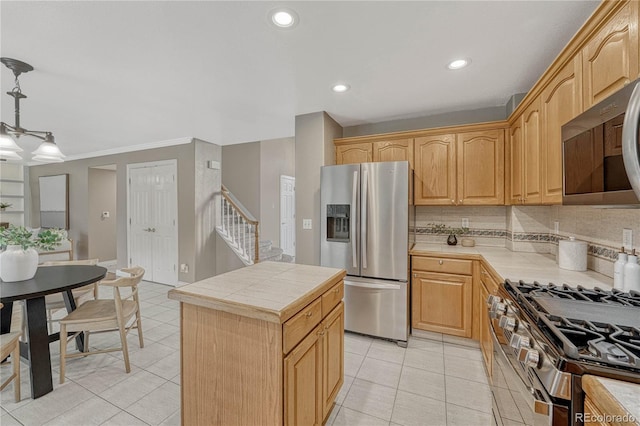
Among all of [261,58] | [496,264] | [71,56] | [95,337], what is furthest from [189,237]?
[496,264]

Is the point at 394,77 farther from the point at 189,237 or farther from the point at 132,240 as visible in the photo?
the point at 132,240

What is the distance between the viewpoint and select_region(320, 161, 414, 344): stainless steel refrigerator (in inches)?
103

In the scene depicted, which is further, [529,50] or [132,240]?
[132,240]

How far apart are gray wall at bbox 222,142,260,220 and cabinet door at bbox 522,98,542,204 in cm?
468

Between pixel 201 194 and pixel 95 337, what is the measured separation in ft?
7.69

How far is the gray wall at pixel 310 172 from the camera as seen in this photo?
310cm

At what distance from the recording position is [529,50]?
6.25 ft

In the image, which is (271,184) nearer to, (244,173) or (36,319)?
(244,173)

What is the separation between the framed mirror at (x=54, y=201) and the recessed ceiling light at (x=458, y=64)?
7.67 m

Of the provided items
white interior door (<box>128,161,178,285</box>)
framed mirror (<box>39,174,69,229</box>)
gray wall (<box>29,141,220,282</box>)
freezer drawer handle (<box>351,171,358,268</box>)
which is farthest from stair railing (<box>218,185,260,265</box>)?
framed mirror (<box>39,174,69,229</box>)

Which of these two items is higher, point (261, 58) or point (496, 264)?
point (261, 58)

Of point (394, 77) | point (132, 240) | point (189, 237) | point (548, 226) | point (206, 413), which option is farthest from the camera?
point (132, 240)

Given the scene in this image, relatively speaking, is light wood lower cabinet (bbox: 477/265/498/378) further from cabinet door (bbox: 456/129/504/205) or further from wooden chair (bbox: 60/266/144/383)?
wooden chair (bbox: 60/266/144/383)

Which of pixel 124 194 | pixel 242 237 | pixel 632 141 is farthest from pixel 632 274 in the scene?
pixel 124 194
